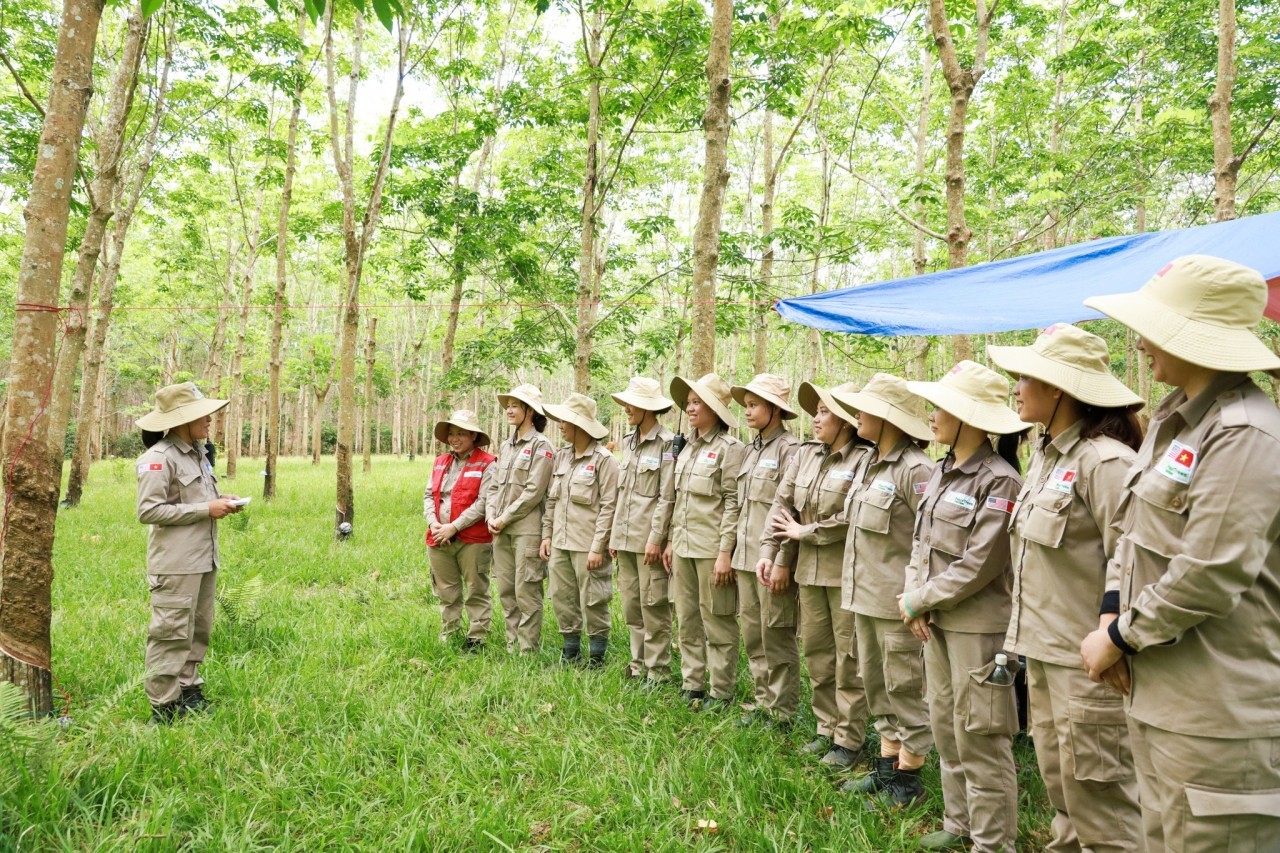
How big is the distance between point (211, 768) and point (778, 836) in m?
2.66

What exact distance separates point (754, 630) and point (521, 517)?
2.02m

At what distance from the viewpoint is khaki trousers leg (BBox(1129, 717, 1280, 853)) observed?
165 cm

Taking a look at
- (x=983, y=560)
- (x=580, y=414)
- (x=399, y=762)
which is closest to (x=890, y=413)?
(x=983, y=560)

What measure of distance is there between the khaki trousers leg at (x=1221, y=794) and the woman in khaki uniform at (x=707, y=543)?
2610mm

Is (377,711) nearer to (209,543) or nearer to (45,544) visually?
(209,543)

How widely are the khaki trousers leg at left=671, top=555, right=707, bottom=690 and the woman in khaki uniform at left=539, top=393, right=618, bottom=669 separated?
678 mm

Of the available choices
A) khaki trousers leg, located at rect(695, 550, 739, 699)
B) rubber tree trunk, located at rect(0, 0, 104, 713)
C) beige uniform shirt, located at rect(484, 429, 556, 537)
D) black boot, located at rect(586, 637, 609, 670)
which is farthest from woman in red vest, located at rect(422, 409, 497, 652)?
rubber tree trunk, located at rect(0, 0, 104, 713)

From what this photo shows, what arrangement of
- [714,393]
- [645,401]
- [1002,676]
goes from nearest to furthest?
[1002,676]
[714,393]
[645,401]

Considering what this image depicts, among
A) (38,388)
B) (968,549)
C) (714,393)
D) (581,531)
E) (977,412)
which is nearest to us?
(968,549)

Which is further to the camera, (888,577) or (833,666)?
(833,666)

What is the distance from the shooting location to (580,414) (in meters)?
5.27

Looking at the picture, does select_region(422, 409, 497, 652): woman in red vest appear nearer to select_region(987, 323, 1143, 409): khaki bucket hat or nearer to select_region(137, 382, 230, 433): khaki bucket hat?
select_region(137, 382, 230, 433): khaki bucket hat

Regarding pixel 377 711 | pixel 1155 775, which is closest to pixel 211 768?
pixel 377 711

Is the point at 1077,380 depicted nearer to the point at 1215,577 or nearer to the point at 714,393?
the point at 1215,577
